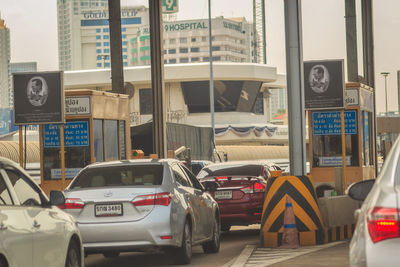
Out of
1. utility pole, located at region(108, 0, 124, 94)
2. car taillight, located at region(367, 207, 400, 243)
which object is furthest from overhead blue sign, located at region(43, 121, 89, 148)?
car taillight, located at region(367, 207, 400, 243)

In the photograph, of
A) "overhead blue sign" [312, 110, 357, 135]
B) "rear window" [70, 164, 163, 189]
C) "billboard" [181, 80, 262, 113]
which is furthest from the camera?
"billboard" [181, 80, 262, 113]

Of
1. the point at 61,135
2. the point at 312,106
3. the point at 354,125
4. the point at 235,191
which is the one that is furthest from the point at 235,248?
the point at 354,125

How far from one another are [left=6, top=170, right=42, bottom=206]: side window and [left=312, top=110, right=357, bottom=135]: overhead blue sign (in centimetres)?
1680

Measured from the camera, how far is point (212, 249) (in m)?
15.2

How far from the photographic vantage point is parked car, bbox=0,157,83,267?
756 cm

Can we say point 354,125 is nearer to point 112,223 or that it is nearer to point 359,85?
point 359,85

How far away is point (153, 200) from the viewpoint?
12.6m

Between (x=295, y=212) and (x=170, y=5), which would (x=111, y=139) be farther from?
(x=170, y=5)

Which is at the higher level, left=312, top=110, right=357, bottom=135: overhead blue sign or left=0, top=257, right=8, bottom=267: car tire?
left=312, top=110, right=357, bottom=135: overhead blue sign

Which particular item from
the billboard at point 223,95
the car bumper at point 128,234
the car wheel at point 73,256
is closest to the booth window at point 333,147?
the car bumper at point 128,234

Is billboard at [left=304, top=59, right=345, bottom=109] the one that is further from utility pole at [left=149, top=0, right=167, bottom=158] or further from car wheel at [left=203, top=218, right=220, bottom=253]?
car wheel at [left=203, top=218, right=220, bottom=253]

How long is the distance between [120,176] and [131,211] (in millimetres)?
884

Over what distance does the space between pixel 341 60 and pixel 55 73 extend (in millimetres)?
7123

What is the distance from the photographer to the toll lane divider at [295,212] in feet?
50.5
